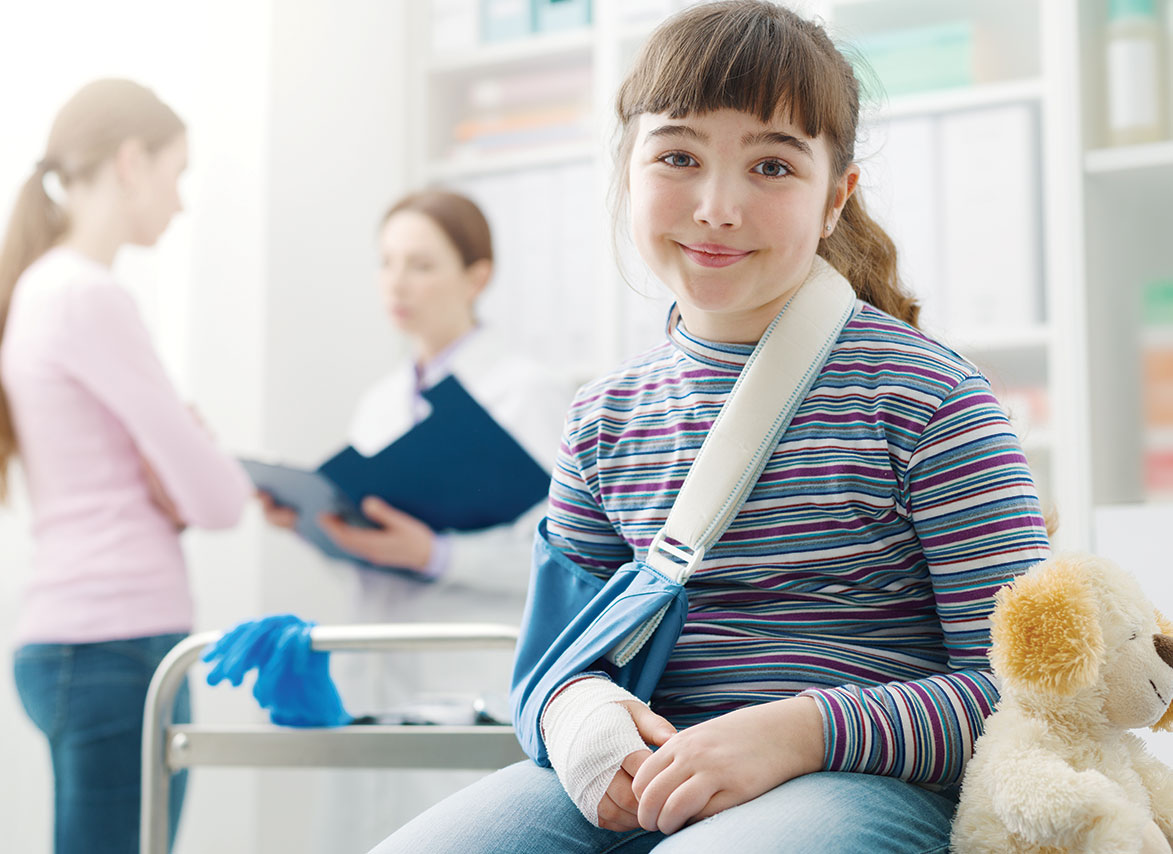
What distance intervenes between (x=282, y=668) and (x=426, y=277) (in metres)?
1.05

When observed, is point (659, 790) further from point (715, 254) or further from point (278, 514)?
point (278, 514)

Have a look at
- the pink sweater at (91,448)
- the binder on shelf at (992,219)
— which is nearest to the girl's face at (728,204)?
the pink sweater at (91,448)

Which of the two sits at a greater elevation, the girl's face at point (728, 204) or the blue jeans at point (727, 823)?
the girl's face at point (728, 204)

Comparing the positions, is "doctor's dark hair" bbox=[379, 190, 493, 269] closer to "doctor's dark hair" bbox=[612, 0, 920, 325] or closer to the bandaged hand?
"doctor's dark hair" bbox=[612, 0, 920, 325]

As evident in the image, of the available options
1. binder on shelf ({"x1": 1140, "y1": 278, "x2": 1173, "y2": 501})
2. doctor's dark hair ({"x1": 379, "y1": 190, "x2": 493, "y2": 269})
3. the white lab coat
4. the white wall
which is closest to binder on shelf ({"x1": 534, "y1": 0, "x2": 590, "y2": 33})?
the white wall

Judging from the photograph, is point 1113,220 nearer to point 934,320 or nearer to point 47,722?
point 934,320

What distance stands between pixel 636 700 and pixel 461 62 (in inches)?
72.8

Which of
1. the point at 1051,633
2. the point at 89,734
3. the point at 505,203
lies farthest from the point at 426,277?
the point at 1051,633

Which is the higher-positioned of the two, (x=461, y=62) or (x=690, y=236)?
(x=461, y=62)

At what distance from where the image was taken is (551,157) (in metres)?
2.20

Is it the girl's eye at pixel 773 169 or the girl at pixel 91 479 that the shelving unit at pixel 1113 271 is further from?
the girl at pixel 91 479

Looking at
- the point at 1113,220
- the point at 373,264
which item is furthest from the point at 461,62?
the point at 1113,220

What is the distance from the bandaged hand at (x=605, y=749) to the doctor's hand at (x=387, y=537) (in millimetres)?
984

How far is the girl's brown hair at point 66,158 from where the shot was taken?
4.99 feet
